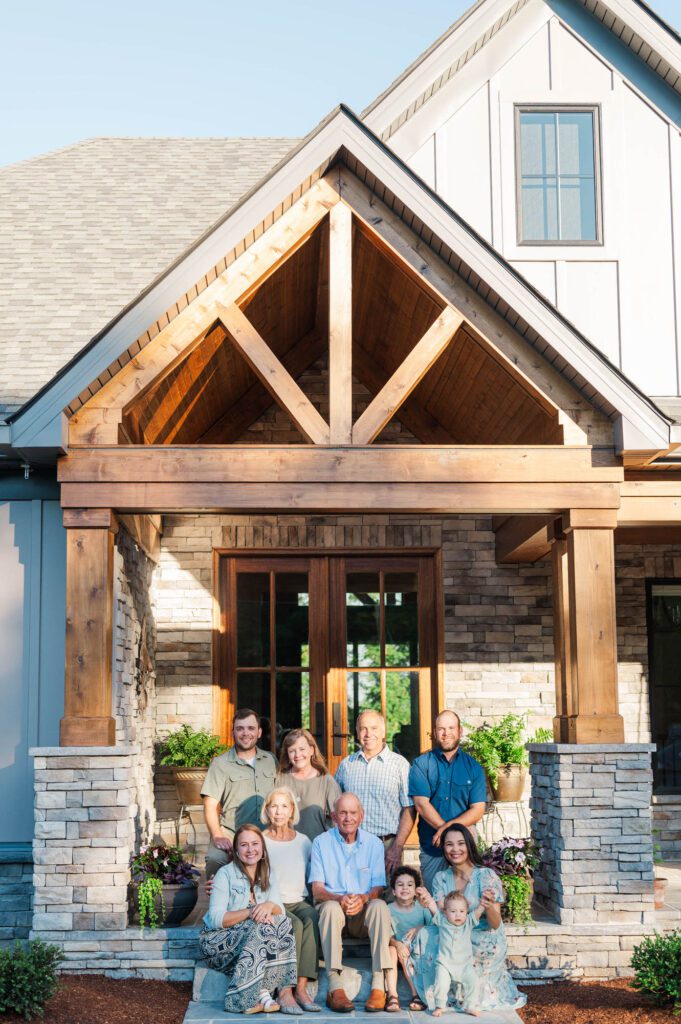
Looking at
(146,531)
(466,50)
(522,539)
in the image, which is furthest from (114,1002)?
(466,50)

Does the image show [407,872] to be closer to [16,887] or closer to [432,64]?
[16,887]

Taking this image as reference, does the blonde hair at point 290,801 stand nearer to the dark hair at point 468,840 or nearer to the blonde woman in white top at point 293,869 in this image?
the blonde woman in white top at point 293,869

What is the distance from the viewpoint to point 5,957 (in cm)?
546

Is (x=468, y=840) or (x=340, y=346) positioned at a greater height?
(x=340, y=346)

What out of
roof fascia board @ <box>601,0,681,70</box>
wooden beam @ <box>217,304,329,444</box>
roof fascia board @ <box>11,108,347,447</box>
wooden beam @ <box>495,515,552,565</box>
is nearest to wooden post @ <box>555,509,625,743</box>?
wooden beam @ <box>495,515,552,565</box>

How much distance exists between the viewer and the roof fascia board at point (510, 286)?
686 cm

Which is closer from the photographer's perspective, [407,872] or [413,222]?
[407,872]

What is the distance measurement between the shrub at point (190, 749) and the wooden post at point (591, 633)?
311 centimetres

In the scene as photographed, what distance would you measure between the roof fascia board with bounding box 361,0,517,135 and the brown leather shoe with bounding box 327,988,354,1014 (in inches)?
251

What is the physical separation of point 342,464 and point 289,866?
2390mm

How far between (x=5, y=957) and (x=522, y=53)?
7.63 m

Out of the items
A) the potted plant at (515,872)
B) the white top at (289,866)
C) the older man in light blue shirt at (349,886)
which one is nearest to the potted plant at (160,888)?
the white top at (289,866)

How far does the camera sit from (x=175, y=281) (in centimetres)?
678

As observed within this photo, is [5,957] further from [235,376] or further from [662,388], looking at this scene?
[662,388]
